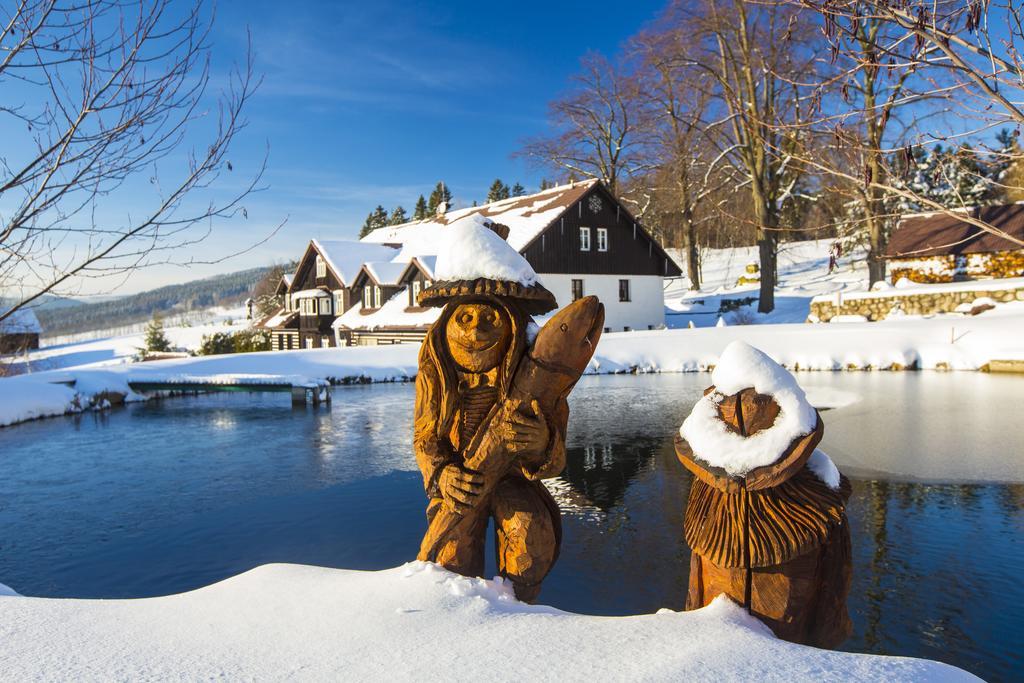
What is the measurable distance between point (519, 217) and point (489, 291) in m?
27.8

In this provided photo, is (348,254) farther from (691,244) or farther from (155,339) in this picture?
(691,244)

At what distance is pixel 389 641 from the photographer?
6.75ft

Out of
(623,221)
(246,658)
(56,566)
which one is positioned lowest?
(56,566)

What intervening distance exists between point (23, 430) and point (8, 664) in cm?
1564

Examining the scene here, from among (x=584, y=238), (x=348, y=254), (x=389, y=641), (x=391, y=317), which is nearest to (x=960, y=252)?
(x=584, y=238)

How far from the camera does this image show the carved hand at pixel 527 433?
283 centimetres

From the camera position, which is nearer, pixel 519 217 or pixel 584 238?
pixel 584 238

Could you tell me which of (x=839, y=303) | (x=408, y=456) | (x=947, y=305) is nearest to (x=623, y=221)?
(x=839, y=303)

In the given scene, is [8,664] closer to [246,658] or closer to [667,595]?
[246,658]

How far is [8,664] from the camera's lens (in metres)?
1.89

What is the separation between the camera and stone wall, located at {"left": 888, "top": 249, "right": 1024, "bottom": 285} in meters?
25.1

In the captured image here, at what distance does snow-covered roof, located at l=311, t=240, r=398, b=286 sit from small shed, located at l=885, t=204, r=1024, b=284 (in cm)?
2424

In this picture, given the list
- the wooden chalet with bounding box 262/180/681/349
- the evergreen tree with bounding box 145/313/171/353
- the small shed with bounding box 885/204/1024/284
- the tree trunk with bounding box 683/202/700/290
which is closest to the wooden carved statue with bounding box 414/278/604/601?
the wooden chalet with bounding box 262/180/681/349

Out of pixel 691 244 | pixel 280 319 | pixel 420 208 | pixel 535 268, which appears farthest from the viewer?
pixel 420 208
